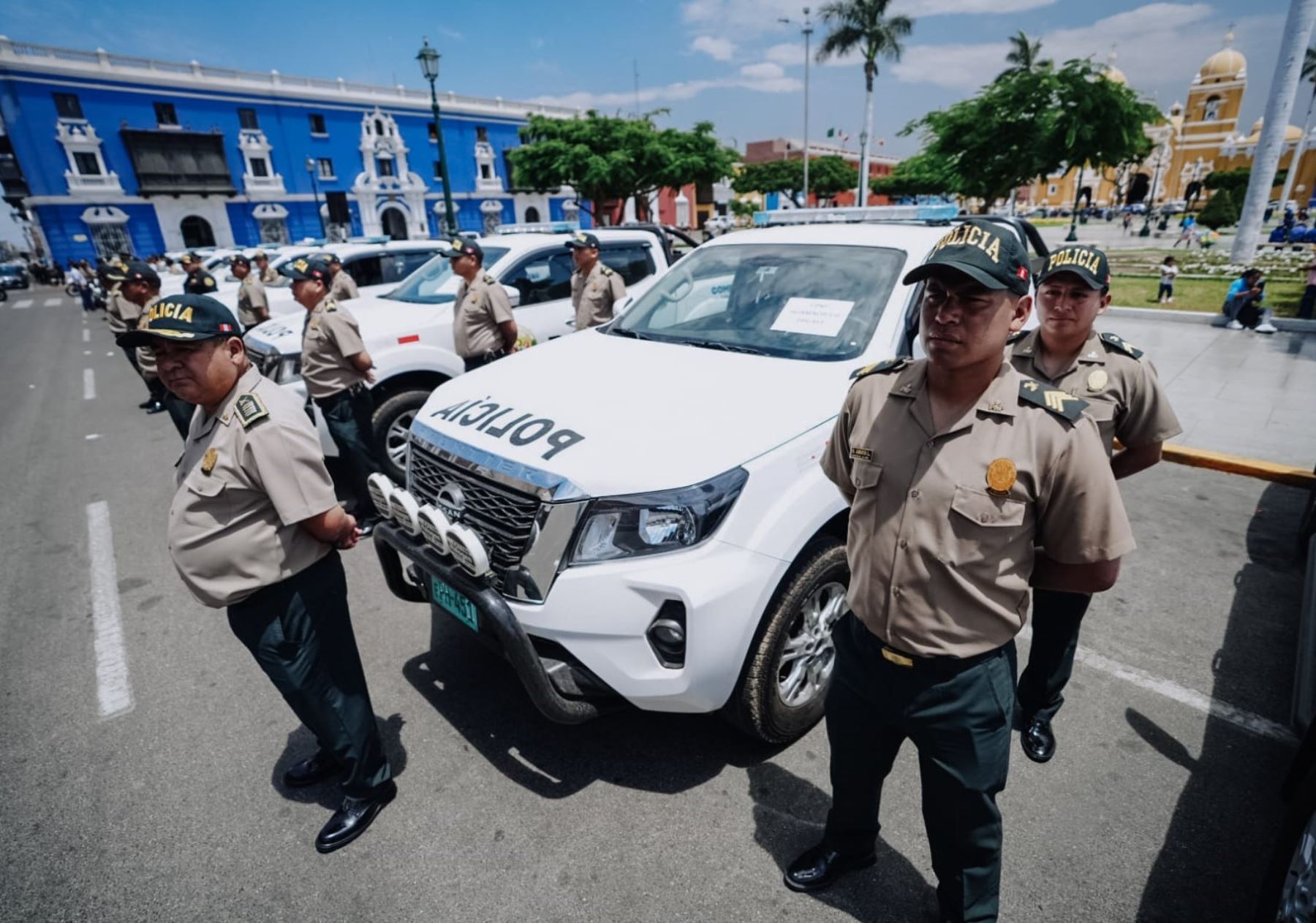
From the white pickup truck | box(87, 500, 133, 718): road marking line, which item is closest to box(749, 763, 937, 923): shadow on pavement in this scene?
box(87, 500, 133, 718): road marking line

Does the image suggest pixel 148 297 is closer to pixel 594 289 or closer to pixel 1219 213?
pixel 594 289

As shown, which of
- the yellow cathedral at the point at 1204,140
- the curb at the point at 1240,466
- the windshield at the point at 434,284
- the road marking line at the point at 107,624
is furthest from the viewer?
the yellow cathedral at the point at 1204,140

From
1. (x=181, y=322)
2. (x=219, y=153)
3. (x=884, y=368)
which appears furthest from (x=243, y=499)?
(x=219, y=153)

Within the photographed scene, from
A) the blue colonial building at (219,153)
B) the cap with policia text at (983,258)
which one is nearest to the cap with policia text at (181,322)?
the cap with policia text at (983,258)

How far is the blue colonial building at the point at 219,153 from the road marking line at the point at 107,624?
44937 mm

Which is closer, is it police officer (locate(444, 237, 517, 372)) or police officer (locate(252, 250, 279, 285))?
police officer (locate(444, 237, 517, 372))

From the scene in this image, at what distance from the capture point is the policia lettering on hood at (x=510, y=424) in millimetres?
2383

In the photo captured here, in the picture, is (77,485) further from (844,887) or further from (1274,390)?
(1274,390)

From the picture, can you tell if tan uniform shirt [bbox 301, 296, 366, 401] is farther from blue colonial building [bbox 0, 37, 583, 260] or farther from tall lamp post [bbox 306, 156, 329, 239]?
blue colonial building [bbox 0, 37, 583, 260]

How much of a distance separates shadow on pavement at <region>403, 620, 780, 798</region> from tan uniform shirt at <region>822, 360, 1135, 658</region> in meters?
1.17

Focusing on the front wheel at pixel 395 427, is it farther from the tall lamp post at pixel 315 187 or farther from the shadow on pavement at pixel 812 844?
the tall lamp post at pixel 315 187

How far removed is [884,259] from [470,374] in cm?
208

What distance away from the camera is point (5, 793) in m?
2.66

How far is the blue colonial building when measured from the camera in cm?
3606
